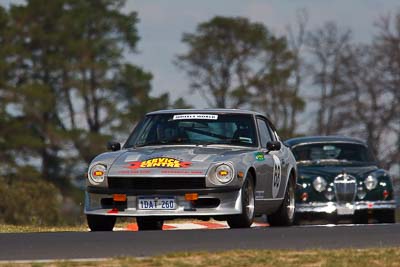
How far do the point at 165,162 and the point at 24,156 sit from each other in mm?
49031

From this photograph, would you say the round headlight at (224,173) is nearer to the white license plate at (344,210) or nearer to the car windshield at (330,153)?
the white license plate at (344,210)

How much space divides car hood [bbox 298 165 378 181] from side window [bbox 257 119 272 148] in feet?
14.4

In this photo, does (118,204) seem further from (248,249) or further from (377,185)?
(377,185)

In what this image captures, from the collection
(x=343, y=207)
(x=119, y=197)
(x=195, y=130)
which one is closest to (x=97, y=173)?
(x=119, y=197)

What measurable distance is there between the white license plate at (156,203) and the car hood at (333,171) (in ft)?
24.0

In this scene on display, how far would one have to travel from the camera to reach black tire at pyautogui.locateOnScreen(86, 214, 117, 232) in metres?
17.2

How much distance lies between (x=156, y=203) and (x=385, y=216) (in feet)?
25.7

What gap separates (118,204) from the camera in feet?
55.3

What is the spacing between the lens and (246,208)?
55.8ft

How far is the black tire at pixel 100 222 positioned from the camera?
17.2m

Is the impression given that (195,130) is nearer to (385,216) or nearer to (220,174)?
(220,174)

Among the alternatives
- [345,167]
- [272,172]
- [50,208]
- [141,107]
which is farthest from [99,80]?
[272,172]

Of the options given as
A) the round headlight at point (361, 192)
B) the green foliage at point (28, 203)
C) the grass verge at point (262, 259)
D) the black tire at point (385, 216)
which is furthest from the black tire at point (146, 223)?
the green foliage at point (28, 203)

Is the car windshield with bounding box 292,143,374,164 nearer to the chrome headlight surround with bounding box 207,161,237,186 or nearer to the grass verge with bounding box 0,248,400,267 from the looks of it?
the chrome headlight surround with bounding box 207,161,237,186
